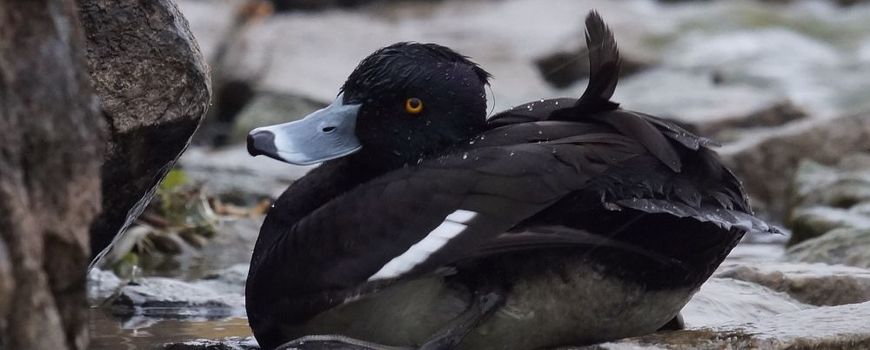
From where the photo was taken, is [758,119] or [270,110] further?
[270,110]

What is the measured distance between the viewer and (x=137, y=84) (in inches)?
129

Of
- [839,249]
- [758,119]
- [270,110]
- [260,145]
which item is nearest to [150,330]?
[260,145]

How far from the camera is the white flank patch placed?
9.46 ft

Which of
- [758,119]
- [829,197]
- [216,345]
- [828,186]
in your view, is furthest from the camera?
[758,119]

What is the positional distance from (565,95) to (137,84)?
1020 cm

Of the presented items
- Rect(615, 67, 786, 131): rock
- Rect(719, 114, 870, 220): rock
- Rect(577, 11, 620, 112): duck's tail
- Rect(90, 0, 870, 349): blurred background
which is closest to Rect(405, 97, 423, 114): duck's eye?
Rect(90, 0, 870, 349): blurred background

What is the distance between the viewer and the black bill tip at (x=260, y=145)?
3.18m

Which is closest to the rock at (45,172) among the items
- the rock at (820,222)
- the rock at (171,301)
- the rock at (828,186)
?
the rock at (171,301)

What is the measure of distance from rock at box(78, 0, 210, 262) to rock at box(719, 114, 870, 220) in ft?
17.2

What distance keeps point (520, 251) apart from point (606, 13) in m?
15.7

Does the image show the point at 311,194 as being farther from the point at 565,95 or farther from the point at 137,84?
the point at 565,95

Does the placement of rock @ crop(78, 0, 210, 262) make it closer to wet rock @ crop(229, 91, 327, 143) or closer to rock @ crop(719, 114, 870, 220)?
rock @ crop(719, 114, 870, 220)

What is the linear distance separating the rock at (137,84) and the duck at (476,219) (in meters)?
0.25

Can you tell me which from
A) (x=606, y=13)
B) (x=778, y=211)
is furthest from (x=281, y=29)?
(x=778, y=211)
